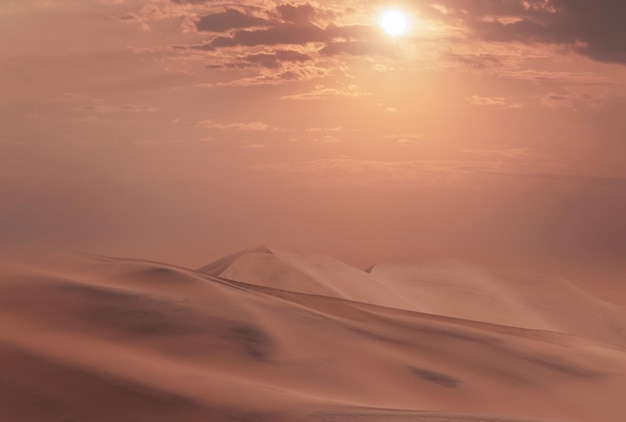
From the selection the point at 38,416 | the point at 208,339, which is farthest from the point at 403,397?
the point at 38,416

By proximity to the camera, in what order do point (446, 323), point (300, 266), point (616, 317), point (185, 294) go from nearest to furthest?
point (185, 294)
point (446, 323)
point (300, 266)
point (616, 317)

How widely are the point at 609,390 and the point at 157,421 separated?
10074 millimetres

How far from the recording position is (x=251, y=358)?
13.1 metres

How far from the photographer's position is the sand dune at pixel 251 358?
9914mm

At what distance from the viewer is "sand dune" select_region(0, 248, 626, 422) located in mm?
9914

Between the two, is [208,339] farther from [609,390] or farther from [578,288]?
[578,288]

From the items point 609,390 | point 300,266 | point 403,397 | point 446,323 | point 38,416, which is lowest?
point 38,416

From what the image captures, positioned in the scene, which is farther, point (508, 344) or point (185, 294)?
point (508, 344)

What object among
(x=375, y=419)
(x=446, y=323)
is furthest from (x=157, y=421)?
(x=446, y=323)

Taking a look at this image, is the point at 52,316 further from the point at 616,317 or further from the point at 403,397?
the point at 616,317

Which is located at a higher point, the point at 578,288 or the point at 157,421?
the point at 578,288

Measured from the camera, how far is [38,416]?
9.30 meters

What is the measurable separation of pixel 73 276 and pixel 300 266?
701 inches

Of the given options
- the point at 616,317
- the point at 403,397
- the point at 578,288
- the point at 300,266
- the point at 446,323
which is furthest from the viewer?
the point at 578,288
